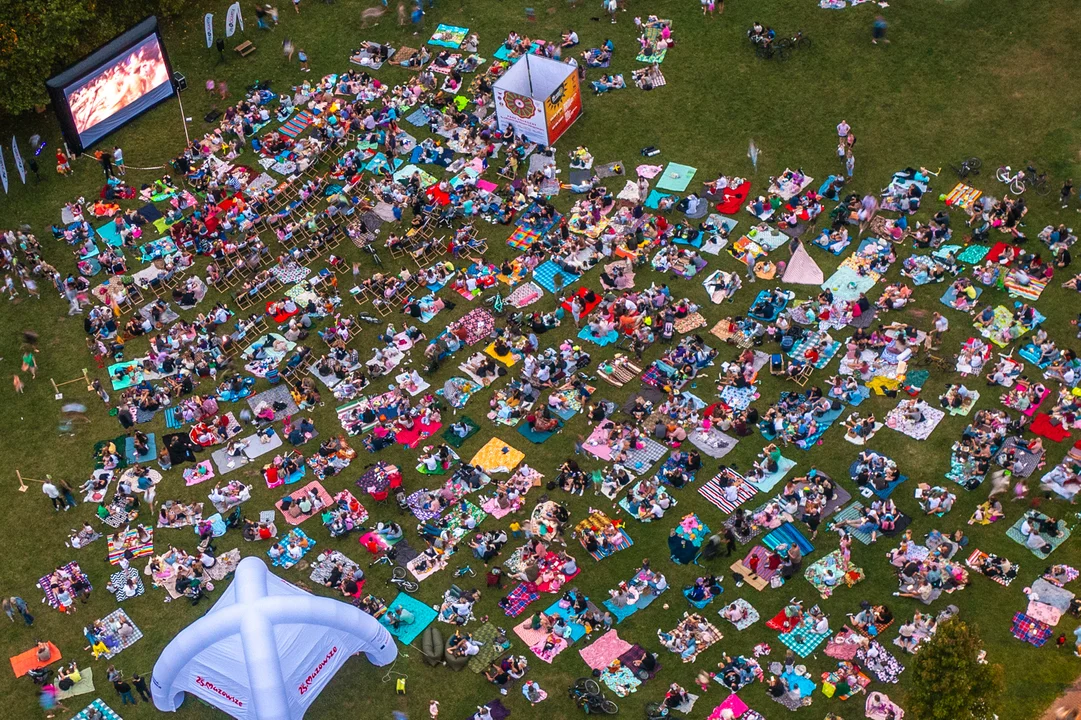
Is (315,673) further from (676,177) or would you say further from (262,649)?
(676,177)

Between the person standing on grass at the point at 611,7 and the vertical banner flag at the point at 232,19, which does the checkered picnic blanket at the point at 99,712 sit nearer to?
the vertical banner flag at the point at 232,19

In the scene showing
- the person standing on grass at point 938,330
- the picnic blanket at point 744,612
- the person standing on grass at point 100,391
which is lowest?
the picnic blanket at point 744,612

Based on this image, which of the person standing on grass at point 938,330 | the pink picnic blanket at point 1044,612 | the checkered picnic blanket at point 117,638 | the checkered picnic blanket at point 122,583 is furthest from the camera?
the person standing on grass at point 938,330

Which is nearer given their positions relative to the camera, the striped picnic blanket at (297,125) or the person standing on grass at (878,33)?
the striped picnic blanket at (297,125)

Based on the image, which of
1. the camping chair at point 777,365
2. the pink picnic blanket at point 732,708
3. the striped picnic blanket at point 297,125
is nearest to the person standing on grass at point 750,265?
the camping chair at point 777,365

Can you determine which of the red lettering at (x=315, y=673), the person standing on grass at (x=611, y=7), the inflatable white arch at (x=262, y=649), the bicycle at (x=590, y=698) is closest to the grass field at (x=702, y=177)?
the bicycle at (x=590, y=698)

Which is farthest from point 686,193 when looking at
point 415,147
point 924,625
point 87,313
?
point 87,313

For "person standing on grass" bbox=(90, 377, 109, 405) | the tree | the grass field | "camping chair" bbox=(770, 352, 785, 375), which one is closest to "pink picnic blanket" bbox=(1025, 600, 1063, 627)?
the grass field

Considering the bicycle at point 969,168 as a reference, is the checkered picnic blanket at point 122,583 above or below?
below

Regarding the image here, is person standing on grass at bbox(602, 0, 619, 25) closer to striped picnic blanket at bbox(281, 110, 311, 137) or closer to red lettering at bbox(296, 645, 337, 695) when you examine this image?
striped picnic blanket at bbox(281, 110, 311, 137)

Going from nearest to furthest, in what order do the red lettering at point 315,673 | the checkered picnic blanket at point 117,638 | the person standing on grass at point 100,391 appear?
the red lettering at point 315,673, the checkered picnic blanket at point 117,638, the person standing on grass at point 100,391
